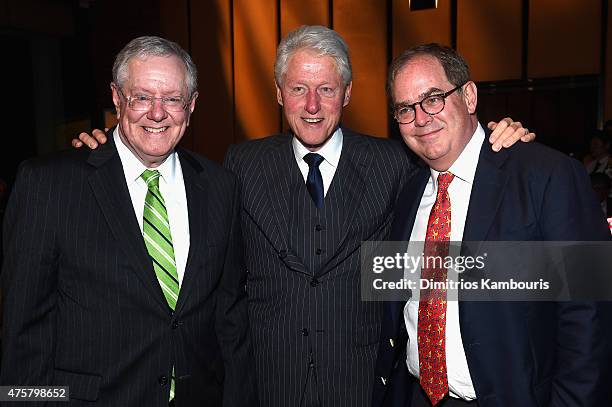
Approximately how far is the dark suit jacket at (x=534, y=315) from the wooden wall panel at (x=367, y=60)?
22.0ft

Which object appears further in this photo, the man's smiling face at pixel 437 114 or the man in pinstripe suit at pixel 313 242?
the man in pinstripe suit at pixel 313 242

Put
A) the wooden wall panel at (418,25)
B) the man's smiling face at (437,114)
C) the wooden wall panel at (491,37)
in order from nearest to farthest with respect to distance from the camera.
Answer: the man's smiling face at (437,114) < the wooden wall panel at (491,37) < the wooden wall panel at (418,25)

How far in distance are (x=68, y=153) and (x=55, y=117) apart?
378 inches

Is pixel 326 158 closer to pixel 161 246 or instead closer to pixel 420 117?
pixel 420 117

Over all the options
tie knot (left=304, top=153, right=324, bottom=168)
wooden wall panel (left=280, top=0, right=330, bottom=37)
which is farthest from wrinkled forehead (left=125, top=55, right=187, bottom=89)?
wooden wall panel (left=280, top=0, right=330, bottom=37)

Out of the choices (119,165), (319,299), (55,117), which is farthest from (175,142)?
(55,117)

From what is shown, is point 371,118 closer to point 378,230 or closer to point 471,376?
point 378,230

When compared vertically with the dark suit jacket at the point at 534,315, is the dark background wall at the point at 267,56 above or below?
above

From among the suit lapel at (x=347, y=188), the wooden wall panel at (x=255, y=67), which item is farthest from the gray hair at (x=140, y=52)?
the wooden wall panel at (x=255, y=67)

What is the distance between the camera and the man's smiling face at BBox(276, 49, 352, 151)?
2121 millimetres

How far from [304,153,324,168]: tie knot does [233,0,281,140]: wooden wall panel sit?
721cm

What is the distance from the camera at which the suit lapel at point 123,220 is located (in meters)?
1.67

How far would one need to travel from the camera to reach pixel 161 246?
1749 mm

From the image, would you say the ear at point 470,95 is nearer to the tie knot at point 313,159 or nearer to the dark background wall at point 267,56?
the tie knot at point 313,159
